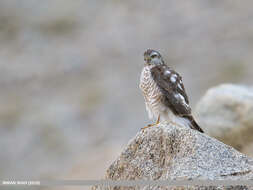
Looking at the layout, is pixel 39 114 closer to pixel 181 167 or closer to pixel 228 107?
pixel 228 107

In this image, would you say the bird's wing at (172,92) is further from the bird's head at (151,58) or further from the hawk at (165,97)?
the bird's head at (151,58)

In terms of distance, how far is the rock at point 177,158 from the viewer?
11.3 feet

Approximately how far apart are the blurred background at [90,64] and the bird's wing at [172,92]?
9296 mm

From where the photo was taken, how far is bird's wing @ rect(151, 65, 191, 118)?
5855 mm

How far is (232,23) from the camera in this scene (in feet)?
59.8

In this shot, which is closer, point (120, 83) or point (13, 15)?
point (120, 83)

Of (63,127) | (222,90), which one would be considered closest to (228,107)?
(222,90)

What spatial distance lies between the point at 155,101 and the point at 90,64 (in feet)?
42.1

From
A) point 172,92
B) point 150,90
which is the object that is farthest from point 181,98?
point 150,90

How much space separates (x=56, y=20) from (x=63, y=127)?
4956mm

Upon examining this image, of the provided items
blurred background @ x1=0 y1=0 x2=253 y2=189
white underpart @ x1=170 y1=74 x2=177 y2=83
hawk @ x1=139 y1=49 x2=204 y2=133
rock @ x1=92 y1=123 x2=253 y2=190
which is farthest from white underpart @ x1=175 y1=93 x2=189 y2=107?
blurred background @ x1=0 y1=0 x2=253 y2=189

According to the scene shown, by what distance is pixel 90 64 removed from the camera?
1852 centimetres

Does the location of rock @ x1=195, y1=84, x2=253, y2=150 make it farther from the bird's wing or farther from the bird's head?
the bird's head

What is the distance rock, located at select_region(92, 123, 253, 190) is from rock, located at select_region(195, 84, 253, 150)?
397 cm
